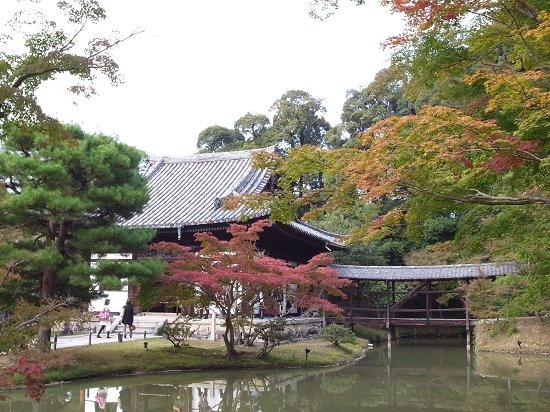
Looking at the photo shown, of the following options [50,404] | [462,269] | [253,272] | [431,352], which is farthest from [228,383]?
[462,269]

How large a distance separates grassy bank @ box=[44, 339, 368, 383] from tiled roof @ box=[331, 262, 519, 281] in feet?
24.5

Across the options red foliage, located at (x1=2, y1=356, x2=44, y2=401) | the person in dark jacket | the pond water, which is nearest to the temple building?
the person in dark jacket

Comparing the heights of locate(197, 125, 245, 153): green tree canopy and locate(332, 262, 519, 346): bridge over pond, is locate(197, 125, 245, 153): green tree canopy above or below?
above

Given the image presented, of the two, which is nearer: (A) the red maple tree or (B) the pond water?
(B) the pond water

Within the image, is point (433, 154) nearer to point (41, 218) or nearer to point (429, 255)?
point (41, 218)

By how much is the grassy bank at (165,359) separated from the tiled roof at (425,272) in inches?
294

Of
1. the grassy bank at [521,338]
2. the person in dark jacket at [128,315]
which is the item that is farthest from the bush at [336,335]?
the person in dark jacket at [128,315]

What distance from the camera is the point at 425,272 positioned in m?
24.2

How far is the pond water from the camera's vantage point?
10.2 m

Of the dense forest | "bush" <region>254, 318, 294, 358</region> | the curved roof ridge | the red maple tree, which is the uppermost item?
the curved roof ridge

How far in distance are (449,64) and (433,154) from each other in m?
1.96

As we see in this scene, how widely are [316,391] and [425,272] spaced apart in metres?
13.4

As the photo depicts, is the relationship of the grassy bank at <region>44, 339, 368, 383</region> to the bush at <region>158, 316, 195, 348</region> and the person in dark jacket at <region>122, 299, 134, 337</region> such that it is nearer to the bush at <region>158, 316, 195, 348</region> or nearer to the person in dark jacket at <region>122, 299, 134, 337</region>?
the bush at <region>158, 316, 195, 348</region>

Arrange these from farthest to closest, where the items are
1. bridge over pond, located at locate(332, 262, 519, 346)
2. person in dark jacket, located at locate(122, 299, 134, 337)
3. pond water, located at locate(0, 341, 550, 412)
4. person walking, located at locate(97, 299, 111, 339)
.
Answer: bridge over pond, located at locate(332, 262, 519, 346) → person walking, located at locate(97, 299, 111, 339) → person in dark jacket, located at locate(122, 299, 134, 337) → pond water, located at locate(0, 341, 550, 412)
